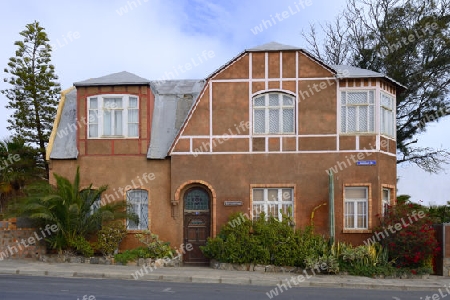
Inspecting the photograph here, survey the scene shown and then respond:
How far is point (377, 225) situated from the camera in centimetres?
2180

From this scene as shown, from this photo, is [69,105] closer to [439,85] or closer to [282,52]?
[282,52]

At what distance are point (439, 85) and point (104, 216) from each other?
18.5 metres

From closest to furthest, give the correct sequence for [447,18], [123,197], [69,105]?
[123,197] → [69,105] → [447,18]

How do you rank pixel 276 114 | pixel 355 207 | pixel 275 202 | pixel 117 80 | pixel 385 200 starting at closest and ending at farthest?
1. pixel 355 207
2. pixel 275 202
3. pixel 276 114
4. pixel 385 200
5. pixel 117 80

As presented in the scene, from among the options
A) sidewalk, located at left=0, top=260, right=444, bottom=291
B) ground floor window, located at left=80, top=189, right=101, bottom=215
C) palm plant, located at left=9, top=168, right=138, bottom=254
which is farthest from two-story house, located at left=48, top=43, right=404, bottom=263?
sidewalk, located at left=0, top=260, right=444, bottom=291

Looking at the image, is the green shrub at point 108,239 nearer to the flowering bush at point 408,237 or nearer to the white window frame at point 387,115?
the flowering bush at point 408,237

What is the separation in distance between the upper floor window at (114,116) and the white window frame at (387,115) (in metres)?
9.37

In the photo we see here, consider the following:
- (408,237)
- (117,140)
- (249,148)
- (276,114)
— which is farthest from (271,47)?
(408,237)

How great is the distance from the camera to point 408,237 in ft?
65.8

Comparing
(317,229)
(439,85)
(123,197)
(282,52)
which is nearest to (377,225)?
(317,229)

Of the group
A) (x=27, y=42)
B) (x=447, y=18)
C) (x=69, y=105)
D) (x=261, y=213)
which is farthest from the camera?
(x=27, y=42)

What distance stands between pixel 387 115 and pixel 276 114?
435 cm

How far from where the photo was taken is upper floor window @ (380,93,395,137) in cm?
2273

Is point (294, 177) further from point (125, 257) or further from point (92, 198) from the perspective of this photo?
point (92, 198)
